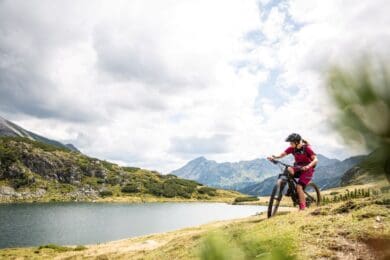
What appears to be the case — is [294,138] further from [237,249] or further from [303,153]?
[237,249]

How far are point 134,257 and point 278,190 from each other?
9048 mm

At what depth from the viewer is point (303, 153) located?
16.4 meters

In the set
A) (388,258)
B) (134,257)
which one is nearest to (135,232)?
(134,257)

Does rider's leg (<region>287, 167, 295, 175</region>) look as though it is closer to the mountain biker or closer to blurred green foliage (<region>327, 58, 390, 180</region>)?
the mountain biker

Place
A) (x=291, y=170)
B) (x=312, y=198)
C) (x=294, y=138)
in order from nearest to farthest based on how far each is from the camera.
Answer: (x=294, y=138) → (x=291, y=170) → (x=312, y=198)

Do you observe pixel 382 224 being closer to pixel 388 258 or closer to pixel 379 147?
pixel 388 258

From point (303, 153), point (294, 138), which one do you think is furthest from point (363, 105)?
point (303, 153)

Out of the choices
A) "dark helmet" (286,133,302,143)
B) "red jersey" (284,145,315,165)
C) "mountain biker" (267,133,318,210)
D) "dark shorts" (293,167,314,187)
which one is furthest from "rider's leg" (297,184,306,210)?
"dark helmet" (286,133,302,143)

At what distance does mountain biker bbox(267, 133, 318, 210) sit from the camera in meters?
16.0

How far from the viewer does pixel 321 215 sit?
52.0 ft

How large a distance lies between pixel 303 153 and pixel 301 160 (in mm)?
324

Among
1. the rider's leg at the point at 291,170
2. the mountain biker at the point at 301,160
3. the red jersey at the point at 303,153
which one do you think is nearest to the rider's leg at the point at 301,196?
the mountain biker at the point at 301,160

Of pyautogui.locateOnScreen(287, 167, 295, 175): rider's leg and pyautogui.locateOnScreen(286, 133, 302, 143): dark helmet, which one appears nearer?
pyautogui.locateOnScreen(286, 133, 302, 143): dark helmet

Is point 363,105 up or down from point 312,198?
down
